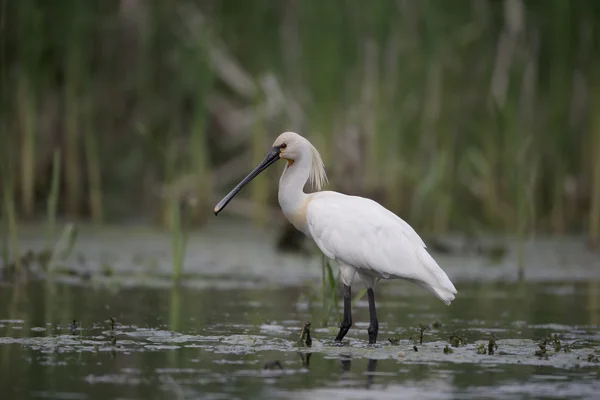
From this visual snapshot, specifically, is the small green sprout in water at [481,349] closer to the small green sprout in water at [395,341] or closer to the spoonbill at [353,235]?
the spoonbill at [353,235]

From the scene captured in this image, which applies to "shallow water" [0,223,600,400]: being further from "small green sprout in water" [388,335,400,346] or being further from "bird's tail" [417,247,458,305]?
"bird's tail" [417,247,458,305]

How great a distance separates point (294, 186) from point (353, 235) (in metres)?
A: 0.76

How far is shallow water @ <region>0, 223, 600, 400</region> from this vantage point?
6590mm

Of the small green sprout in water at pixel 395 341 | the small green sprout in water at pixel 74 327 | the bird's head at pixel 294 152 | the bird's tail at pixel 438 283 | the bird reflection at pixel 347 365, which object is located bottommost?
the bird reflection at pixel 347 365

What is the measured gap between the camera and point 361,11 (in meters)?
14.8

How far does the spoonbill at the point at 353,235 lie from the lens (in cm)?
850

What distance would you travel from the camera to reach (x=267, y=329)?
29.7 feet

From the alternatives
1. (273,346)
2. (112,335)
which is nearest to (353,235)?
(273,346)

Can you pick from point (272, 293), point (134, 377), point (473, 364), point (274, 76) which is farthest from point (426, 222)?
point (134, 377)

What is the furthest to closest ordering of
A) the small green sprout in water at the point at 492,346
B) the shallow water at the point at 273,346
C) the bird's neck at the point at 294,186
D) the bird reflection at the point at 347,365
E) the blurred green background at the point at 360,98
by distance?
the blurred green background at the point at 360,98
the bird's neck at the point at 294,186
the small green sprout in water at the point at 492,346
the bird reflection at the point at 347,365
the shallow water at the point at 273,346

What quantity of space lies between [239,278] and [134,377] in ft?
18.8

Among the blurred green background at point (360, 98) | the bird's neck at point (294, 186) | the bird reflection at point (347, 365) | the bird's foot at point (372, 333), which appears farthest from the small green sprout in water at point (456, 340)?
the blurred green background at point (360, 98)

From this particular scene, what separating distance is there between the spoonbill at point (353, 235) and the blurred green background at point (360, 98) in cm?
425

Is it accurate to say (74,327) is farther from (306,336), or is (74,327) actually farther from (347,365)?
(347,365)
